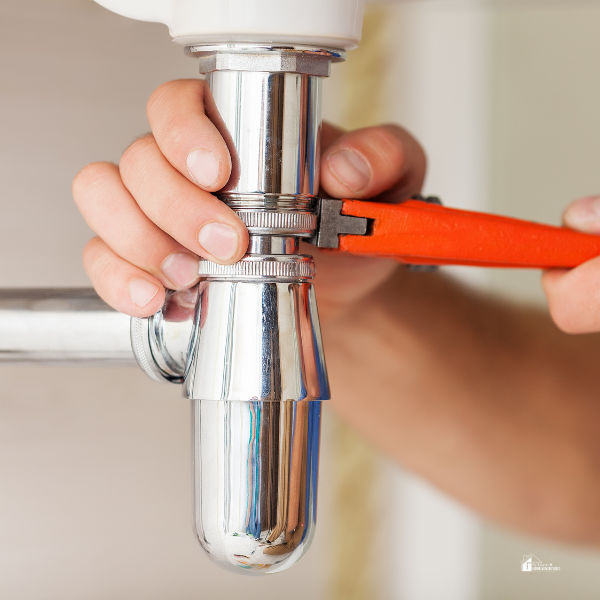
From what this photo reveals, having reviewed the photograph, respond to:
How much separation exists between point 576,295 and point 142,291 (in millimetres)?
194

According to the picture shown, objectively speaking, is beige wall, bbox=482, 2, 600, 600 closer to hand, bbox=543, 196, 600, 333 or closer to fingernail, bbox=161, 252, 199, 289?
hand, bbox=543, 196, 600, 333

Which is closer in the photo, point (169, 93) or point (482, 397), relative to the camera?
point (169, 93)

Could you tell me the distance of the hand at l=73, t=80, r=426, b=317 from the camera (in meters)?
0.21

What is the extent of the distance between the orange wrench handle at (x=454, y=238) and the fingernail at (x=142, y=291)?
8 cm

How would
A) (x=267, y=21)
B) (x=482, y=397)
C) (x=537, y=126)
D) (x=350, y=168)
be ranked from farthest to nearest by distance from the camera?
(x=537, y=126) < (x=482, y=397) < (x=350, y=168) < (x=267, y=21)

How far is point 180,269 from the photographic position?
10.6 inches

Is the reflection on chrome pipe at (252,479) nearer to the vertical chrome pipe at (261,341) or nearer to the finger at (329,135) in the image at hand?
the vertical chrome pipe at (261,341)

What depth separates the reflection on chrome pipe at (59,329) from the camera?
0.83 feet

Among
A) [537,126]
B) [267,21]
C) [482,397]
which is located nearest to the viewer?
[267,21]

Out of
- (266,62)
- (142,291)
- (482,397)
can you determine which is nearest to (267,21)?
(266,62)

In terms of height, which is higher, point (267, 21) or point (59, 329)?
point (267, 21)

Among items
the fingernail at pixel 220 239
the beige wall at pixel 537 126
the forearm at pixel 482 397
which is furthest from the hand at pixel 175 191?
the beige wall at pixel 537 126

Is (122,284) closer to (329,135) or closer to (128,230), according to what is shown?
(128,230)

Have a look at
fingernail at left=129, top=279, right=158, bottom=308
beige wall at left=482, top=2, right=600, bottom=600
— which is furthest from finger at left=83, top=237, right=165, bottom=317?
beige wall at left=482, top=2, right=600, bottom=600
